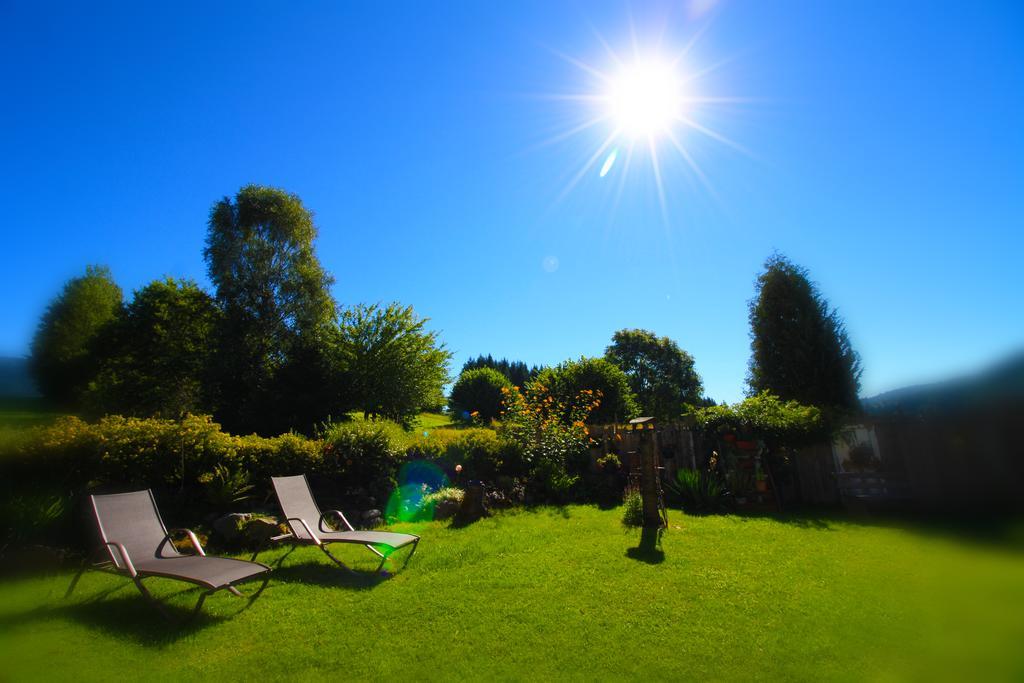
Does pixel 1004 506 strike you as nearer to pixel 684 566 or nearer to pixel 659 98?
pixel 684 566

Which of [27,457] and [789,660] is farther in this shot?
[27,457]

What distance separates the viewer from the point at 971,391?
15.0 feet

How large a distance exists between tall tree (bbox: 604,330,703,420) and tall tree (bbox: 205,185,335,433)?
2462cm

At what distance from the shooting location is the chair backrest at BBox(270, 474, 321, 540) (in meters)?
5.85

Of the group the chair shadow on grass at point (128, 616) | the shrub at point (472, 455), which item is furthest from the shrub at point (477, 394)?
the chair shadow on grass at point (128, 616)

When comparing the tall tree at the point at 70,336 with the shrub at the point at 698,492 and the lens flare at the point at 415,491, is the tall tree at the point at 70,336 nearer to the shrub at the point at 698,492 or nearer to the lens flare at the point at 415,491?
the lens flare at the point at 415,491

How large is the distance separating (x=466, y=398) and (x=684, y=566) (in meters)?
32.4

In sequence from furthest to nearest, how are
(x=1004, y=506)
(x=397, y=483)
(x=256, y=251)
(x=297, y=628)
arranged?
(x=256, y=251) → (x=397, y=483) → (x=1004, y=506) → (x=297, y=628)

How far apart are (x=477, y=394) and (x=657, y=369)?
1631 centimetres

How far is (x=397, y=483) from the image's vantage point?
362 inches

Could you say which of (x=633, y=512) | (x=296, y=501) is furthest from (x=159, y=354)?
(x=633, y=512)

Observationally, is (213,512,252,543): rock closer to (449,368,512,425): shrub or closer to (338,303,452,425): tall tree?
(338,303,452,425): tall tree

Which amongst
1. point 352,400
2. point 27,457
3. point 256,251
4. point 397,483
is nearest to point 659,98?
point 397,483

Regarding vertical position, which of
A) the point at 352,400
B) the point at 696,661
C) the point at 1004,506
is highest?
the point at 352,400
